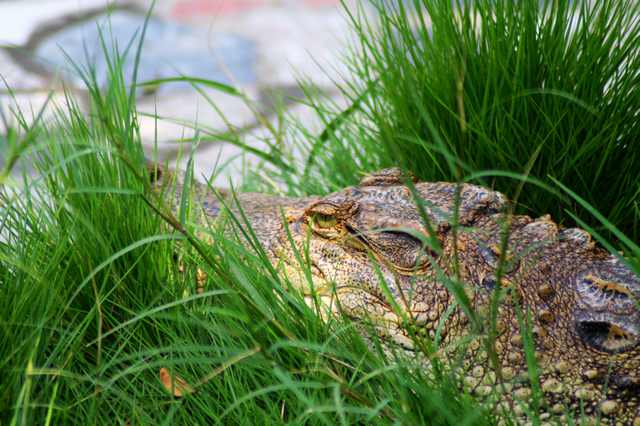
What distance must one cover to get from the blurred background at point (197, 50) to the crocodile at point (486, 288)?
1.77 meters

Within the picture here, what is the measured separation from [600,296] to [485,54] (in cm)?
66

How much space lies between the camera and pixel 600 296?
4.40 ft

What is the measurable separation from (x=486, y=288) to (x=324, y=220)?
1.17 feet

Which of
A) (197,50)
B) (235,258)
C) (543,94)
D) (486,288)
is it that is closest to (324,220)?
(235,258)

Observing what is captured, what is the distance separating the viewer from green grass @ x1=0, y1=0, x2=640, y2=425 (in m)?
1.18

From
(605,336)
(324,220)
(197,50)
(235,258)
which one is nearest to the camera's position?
(605,336)

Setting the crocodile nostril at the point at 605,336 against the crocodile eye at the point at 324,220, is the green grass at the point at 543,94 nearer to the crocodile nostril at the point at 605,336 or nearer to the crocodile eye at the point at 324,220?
the crocodile eye at the point at 324,220

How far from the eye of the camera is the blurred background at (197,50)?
3609 mm

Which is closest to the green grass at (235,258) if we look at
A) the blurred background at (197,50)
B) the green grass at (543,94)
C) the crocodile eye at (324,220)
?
the green grass at (543,94)

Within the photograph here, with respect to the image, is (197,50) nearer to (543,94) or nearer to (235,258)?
(543,94)

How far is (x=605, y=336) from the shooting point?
1312mm

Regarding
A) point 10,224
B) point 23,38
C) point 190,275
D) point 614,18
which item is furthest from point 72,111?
point 23,38

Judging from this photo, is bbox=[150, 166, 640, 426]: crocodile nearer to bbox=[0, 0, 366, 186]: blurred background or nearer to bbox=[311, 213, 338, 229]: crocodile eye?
bbox=[311, 213, 338, 229]: crocodile eye

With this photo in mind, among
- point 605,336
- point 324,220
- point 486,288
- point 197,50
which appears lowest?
point 605,336
